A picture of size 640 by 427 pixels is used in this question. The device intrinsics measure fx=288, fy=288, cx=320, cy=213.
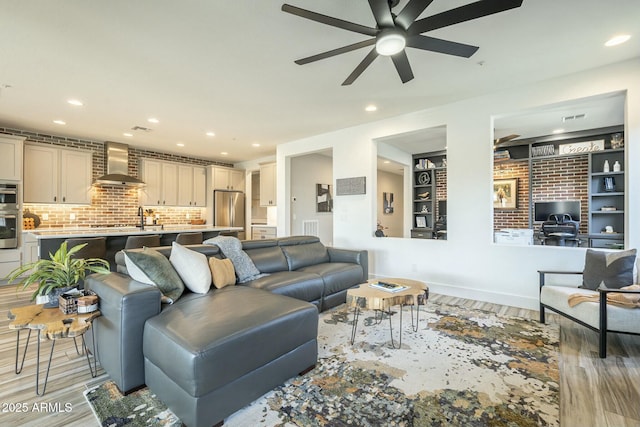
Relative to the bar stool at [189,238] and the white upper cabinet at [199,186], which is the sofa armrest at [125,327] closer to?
the bar stool at [189,238]

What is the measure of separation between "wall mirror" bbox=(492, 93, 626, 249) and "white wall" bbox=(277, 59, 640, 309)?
3.68 ft

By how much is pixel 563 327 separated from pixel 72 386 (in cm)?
421

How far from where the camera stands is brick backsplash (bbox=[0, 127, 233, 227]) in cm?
556

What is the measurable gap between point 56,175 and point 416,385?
6.94 m

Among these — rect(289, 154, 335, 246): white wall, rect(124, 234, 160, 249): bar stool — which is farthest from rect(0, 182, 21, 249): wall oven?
rect(289, 154, 335, 246): white wall

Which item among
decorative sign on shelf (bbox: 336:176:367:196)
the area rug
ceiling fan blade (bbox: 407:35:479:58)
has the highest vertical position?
ceiling fan blade (bbox: 407:35:479:58)

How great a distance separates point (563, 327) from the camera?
9.46ft

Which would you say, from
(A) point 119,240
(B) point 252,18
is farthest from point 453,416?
(A) point 119,240

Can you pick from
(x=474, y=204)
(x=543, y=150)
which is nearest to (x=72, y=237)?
(x=474, y=204)

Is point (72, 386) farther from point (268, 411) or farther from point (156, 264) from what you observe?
point (268, 411)

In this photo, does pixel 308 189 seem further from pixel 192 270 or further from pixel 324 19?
pixel 324 19

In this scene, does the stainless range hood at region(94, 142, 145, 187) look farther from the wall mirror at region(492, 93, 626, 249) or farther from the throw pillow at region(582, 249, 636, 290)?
the throw pillow at region(582, 249, 636, 290)

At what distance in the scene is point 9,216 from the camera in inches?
188

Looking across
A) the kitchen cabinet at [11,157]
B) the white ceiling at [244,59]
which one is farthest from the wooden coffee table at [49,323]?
the kitchen cabinet at [11,157]
